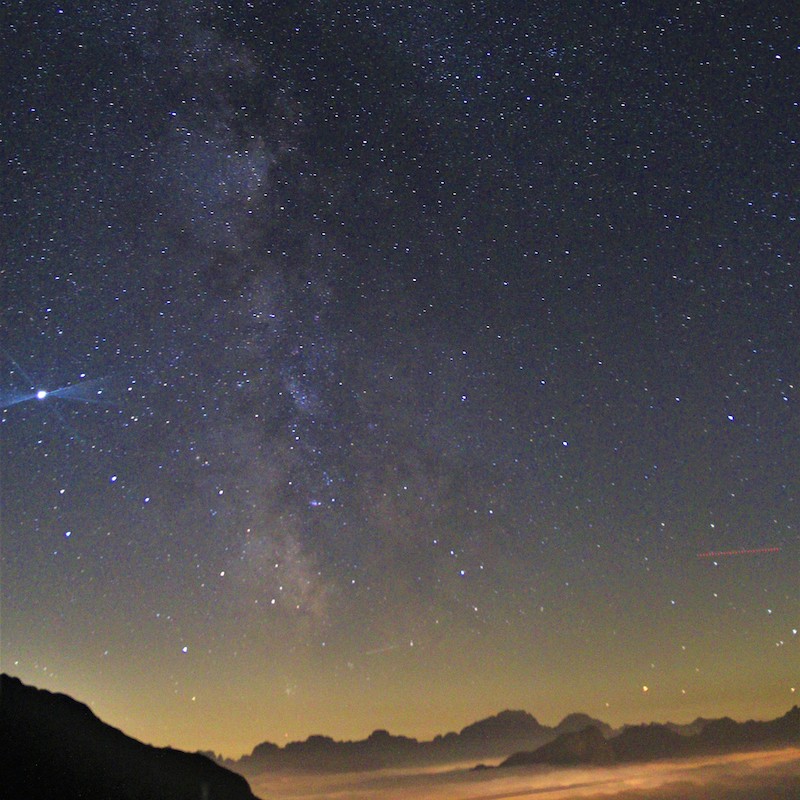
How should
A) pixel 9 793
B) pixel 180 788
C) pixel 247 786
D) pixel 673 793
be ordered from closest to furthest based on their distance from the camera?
pixel 9 793, pixel 180 788, pixel 247 786, pixel 673 793

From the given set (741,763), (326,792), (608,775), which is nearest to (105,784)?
(326,792)

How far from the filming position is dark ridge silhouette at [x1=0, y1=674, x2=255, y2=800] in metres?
45.9

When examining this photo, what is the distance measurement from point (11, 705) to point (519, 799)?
164742mm

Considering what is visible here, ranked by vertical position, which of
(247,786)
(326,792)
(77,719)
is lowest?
(326,792)

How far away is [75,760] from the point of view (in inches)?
2063

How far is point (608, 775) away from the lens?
638 feet

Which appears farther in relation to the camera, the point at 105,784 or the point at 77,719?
the point at 77,719

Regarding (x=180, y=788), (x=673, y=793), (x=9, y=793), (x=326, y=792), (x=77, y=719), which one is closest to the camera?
(x=9, y=793)

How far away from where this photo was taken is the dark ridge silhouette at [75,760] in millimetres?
45906

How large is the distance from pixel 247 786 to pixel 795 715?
178m

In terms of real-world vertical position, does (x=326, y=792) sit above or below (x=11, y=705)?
below

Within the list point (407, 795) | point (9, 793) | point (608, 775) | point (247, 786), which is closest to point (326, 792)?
point (407, 795)

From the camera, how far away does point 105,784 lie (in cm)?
5319

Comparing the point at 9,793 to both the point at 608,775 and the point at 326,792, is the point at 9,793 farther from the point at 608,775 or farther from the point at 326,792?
the point at 608,775
